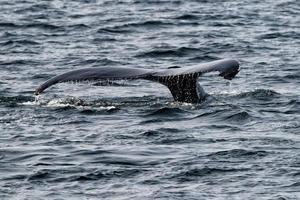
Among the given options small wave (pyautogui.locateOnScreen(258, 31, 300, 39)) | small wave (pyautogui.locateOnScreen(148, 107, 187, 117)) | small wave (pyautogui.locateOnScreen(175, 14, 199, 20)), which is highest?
small wave (pyautogui.locateOnScreen(148, 107, 187, 117))

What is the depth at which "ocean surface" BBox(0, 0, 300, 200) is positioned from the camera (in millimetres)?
13281

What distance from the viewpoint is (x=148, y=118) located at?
56.3 feet

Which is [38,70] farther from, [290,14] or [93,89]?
[290,14]

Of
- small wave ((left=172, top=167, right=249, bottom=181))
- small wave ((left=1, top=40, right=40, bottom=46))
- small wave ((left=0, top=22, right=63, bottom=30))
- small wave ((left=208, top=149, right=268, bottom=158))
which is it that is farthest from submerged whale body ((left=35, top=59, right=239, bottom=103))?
small wave ((left=0, top=22, right=63, bottom=30))

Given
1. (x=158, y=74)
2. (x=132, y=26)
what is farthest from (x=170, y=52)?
(x=158, y=74)

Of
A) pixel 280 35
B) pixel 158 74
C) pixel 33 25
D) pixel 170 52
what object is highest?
pixel 158 74

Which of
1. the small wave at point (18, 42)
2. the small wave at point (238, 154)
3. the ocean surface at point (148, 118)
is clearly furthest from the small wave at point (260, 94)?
the small wave at point (18, 42)

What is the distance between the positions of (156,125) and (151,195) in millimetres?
3977

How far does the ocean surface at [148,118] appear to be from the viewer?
1328cm

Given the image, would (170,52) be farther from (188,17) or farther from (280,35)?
(188,17)

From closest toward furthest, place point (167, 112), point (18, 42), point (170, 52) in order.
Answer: point (167, 112) → point (170, 52) → point (18, 42)

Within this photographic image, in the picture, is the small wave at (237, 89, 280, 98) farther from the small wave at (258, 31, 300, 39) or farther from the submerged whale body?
the small wave at (258, 31, 300, 39)

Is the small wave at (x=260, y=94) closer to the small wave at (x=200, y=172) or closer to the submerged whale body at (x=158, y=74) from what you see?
the submerged whale body at (x=158, y=74)

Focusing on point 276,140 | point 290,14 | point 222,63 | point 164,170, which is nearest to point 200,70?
point 222,63
